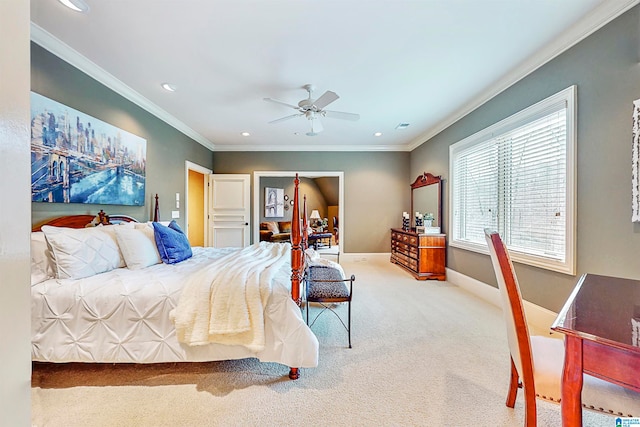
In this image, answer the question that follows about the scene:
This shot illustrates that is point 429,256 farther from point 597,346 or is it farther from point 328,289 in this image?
point 597,346

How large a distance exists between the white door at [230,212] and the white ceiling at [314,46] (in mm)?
2377

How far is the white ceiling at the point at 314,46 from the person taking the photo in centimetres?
197

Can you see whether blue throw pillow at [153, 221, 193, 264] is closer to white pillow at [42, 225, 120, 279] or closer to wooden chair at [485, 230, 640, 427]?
white pillow at [42, 225, 120, 279]

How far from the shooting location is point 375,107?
Answer: 3.79 meters

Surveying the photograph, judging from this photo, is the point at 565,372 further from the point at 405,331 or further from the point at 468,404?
the point at 405,331


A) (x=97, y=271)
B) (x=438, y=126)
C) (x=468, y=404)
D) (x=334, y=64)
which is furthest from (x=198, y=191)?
(x=468, y=404)

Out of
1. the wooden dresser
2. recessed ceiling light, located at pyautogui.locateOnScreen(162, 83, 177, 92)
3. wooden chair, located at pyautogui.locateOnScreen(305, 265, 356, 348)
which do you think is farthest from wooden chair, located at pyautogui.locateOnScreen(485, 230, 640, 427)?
recessed ceiling light, located at pyautogui.locateOnScreen(162, 83, 177, 92)

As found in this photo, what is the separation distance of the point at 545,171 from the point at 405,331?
206 centimetres

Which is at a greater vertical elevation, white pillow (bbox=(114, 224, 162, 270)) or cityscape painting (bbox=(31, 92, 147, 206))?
cityscape painting (bbox=(31, 92, 147, 206))

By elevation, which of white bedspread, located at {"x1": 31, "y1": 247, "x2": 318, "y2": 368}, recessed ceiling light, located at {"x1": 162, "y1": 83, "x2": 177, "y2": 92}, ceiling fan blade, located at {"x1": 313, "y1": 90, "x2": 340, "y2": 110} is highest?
recessed ceiling light, located at {"x1": 162, "y1": 83, "x2": 177, "y2": 92}

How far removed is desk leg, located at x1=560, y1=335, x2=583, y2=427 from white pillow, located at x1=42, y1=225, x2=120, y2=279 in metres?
2.83

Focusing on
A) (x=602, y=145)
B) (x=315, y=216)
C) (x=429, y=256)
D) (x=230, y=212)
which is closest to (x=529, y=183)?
(x=602, y=145)

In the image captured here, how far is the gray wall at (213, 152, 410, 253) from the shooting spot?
20.0 ft

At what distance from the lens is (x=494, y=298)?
3312mm
